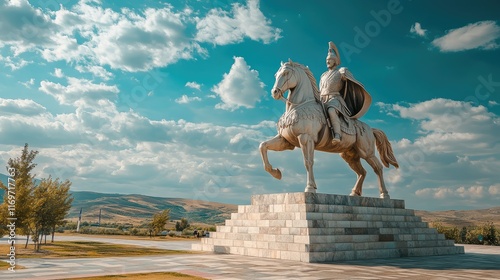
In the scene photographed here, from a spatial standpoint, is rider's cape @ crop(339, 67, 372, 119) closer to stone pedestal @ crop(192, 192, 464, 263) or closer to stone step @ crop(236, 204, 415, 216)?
stone pedestal @ crop(192, 192, 464, 263)

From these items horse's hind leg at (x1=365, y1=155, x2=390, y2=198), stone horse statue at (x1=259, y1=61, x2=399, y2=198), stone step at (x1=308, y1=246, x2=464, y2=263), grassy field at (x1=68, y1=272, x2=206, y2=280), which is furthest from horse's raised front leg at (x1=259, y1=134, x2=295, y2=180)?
grassy field at (x1=68, y1=272, x2=206, y2=280)

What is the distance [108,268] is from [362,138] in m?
9.86

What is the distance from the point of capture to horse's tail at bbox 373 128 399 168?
16.1m

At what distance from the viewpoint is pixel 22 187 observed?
1439cm

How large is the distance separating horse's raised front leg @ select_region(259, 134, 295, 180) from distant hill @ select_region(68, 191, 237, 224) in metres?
91.5

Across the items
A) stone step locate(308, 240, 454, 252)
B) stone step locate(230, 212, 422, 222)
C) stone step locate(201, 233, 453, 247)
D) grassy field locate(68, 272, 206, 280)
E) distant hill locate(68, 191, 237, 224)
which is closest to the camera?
grassy field locate(68, 272, 206, 280)

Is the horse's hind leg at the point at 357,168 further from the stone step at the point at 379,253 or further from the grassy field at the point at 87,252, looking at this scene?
the grassy field at the point at 87,252

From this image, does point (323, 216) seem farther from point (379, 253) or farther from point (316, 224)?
point (379, 253)

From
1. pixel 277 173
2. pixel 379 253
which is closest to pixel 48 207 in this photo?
pixel 277 173

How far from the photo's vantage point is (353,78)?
597 inches

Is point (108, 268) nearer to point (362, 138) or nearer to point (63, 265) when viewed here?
point (63, 265)

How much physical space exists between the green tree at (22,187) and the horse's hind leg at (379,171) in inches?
504

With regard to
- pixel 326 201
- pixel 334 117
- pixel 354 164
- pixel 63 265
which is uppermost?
pixel 334 117

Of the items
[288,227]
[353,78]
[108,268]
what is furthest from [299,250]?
[353,78]
